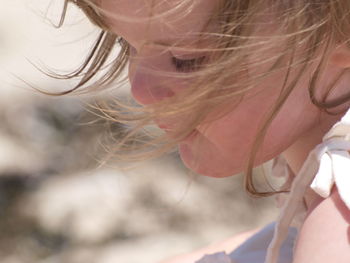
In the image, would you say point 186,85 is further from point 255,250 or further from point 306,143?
point 255,250

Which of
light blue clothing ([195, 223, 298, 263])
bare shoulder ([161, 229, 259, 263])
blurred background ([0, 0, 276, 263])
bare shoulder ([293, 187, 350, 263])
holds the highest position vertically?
bare shoulder ([293, 187, 350, 263])

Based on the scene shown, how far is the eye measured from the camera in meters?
1.09

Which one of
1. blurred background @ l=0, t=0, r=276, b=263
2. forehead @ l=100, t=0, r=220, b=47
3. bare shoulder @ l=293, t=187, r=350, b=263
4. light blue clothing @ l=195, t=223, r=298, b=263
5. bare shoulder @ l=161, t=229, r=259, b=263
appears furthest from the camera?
blurred background @ l=0, t=0, r=276, b=263

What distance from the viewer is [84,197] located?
225cm

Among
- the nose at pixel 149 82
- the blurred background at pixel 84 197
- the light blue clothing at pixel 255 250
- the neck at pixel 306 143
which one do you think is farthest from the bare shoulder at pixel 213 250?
the blurred background at pixel 84 197

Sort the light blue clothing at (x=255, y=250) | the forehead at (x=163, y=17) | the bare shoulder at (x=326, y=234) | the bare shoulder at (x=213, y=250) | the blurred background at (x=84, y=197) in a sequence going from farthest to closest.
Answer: the blurred background at (x=84, y=197), the bare shoulder at (x=213, y=250), the light blue clothing at (x=255, y=250), the forehead at (x=163, y=17), the bare shoulder at (x=326, y=234)

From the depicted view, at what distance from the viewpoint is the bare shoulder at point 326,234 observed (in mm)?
948

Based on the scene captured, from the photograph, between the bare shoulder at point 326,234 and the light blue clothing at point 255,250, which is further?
the light blue clothing at point 255,250

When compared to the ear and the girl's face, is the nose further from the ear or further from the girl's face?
the ear

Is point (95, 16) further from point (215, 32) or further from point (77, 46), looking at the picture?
point (77, 46)

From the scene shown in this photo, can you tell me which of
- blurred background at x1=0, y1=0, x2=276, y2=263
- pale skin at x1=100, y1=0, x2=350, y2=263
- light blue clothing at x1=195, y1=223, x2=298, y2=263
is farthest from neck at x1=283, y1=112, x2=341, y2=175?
blurred background at x1=0, y1=0, x2=276, y2=263

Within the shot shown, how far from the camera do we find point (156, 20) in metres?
1.06

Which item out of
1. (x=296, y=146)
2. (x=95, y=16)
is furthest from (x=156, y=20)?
(x=296, y=146)

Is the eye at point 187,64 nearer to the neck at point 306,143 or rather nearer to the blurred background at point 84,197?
the neck at point 306,143
